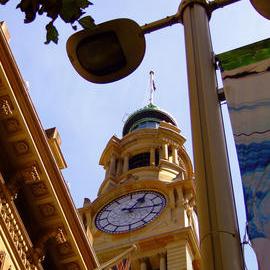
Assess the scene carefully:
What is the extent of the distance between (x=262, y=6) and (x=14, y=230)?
49.3 ft

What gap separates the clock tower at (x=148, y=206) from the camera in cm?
4931

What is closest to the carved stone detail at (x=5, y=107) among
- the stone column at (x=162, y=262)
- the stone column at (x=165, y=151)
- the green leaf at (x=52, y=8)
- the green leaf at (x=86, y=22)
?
the green leaf at (x=86, y=22)

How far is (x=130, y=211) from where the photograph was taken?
52281 millimetres

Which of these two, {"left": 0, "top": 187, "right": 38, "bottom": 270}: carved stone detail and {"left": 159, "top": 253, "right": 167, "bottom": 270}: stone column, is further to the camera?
{"left": 159, "top": 253, "right": 167, "bottom": 270}: stone column

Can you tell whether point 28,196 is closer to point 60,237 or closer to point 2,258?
point 60,237

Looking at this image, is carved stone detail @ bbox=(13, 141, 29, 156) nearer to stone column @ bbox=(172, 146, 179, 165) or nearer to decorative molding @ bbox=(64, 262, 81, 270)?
decorative molding @ bbox=(64, 262, 81, 270)

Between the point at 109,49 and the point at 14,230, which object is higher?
the point at 14,230

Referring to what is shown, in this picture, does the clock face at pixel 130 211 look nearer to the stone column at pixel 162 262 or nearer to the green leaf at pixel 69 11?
the stone column at pixel 162 262

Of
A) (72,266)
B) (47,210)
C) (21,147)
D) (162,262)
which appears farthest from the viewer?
(162,262)

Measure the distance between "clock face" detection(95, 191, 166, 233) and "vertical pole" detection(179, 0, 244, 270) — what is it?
146ft

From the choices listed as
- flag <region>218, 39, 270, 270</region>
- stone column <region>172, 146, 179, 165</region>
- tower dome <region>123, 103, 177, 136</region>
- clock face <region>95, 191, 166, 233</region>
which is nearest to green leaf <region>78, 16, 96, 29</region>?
flag <region>218, 39, 270, 270</region>

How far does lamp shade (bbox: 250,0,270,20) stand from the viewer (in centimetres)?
672

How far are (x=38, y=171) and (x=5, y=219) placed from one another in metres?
1.76

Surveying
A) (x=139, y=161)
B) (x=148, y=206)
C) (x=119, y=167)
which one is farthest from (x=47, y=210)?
(x=139, y=161)
